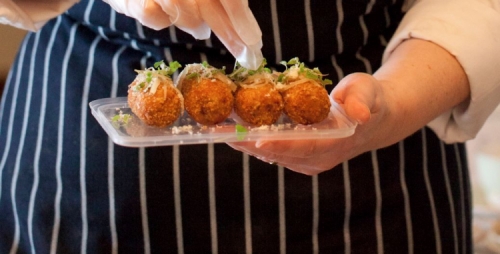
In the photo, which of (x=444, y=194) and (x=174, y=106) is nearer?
(x=174, y=106)

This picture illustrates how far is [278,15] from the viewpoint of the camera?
82 centimetres

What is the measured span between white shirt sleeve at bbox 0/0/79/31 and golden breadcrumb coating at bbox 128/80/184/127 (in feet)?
0.75

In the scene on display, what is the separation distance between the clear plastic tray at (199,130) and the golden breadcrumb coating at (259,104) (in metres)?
0.01

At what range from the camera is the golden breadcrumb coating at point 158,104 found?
2.14 ft

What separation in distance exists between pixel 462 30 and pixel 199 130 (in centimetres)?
40

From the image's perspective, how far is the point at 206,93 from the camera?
26.5 inches

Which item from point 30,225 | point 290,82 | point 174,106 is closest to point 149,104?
point 174,106

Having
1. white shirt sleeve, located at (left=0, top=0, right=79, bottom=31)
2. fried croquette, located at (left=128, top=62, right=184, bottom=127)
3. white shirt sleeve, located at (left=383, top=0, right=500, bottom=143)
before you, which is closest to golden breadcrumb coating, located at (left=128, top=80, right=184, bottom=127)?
fried croquette, located at (left=128, top=62, right=184, bottom=127)

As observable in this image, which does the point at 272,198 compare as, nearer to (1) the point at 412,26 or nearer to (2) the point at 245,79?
(2) the point at 245,79

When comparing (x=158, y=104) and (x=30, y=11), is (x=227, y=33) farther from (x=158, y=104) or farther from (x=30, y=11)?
(x=30, y=11)

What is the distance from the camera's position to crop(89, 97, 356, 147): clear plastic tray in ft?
1.88

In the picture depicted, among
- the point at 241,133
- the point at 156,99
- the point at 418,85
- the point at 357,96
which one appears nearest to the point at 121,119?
the point at 156,99

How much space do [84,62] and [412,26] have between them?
481mm

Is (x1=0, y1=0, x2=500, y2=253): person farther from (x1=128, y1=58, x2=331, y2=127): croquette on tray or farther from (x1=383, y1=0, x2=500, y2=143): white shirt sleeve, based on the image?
(x1=128, y1=58, x2=331, y2=127): croquette on tray
